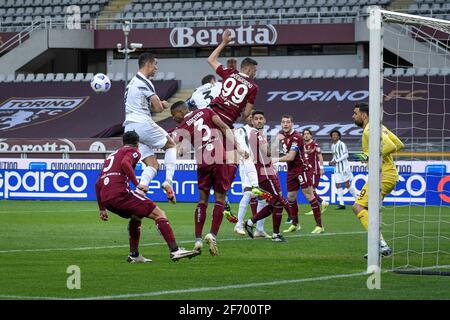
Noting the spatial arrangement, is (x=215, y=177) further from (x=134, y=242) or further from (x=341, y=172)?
(x=341, y=172)

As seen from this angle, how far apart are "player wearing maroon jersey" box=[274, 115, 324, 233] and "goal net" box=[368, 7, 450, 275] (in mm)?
1298

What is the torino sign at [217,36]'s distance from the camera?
142 ft

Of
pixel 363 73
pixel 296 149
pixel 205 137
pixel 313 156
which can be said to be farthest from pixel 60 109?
pixel 205 137

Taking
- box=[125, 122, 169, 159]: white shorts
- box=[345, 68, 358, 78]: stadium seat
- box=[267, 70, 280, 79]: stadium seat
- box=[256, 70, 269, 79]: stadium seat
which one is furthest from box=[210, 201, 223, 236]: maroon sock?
box=[256, 70, 269, 79]: stadium seat

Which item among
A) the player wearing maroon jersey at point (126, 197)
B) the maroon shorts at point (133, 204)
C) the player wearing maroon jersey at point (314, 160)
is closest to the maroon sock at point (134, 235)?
the player wearing maroon jersey at point (126, 197)

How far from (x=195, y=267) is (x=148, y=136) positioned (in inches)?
123

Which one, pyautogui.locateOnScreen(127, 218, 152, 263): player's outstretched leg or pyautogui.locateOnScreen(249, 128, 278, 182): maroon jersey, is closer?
pyautogui.locateOnScreen(127, 218, 152, 263): player's outstretched leg

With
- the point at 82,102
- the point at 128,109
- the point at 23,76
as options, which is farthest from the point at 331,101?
the point at 128,109

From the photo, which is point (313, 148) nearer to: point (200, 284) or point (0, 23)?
point (200, 284)

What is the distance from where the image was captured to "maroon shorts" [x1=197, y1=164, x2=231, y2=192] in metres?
13.4

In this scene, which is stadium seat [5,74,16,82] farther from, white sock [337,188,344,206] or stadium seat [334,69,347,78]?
white sock [337,188,344,206]

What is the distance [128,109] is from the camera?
559 inches

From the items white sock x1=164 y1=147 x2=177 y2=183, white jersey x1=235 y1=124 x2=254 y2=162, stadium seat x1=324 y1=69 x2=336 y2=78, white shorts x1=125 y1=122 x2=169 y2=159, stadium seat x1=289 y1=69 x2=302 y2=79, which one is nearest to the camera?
white shorts x1=125 y1=122 x2=169 y2=159

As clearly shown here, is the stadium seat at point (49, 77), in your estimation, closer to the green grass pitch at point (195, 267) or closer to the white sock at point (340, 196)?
the white sock at point (340, 196)
